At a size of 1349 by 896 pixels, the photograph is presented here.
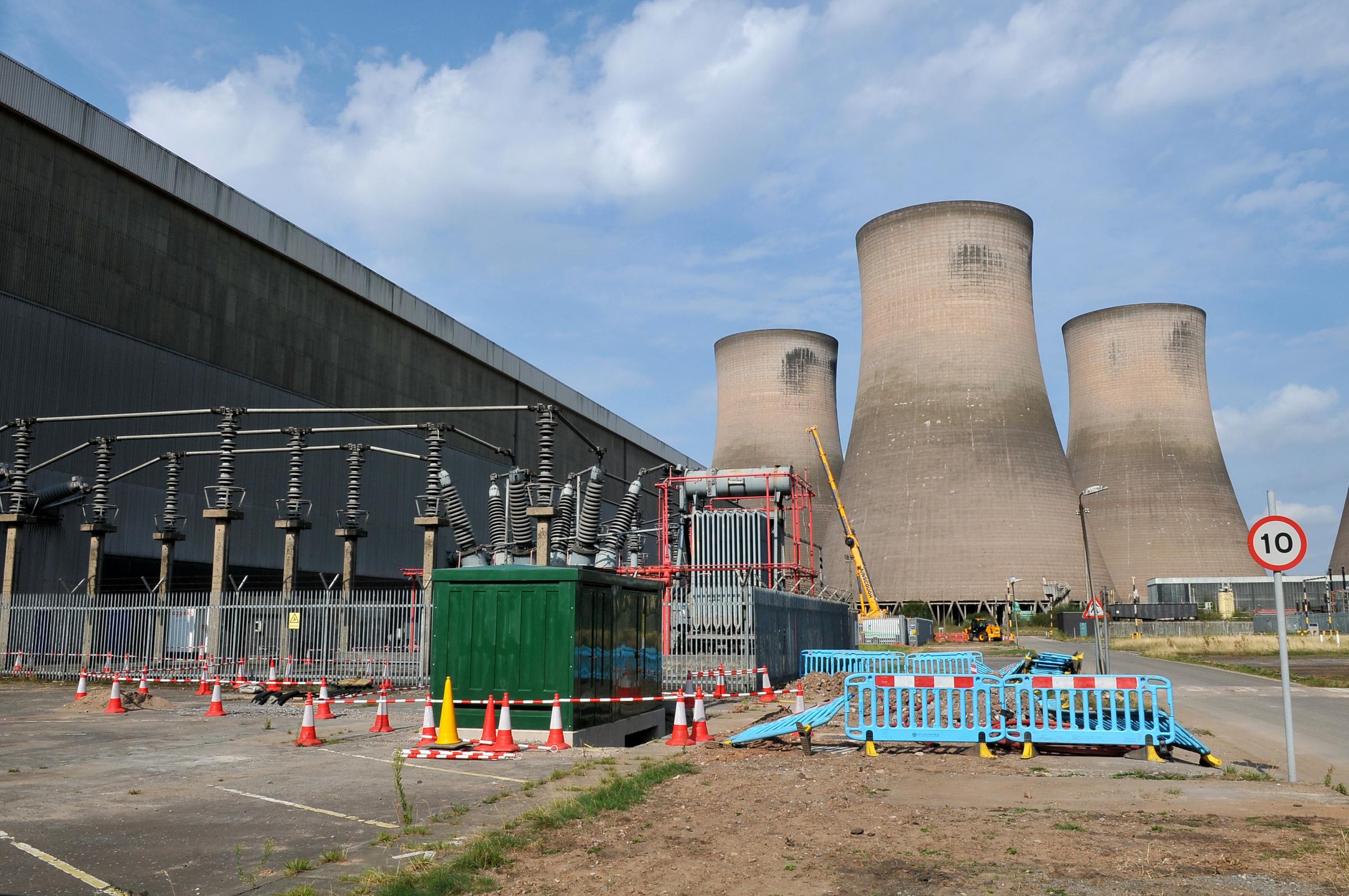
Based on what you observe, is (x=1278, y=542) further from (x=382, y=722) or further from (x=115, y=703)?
(x=115, y=703)

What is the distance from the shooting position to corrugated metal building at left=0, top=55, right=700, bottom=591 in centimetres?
2875

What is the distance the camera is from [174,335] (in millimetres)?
33281

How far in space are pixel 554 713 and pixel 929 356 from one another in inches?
1669


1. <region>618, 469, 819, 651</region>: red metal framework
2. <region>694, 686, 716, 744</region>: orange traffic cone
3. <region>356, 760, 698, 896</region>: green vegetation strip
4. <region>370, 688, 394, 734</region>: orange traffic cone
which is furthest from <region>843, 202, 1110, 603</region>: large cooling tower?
<region>356, 760, 698, 896</region>: green vegetation strip

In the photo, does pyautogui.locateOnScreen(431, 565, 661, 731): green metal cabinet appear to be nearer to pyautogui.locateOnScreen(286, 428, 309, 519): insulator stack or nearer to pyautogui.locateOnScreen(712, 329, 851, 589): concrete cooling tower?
pyautogui.locateOnScreen(286, 428, 309, 519): insulator stack

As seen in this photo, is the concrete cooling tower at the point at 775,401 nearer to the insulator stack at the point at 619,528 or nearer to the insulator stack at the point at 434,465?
the insulator stack at the point at 619,528

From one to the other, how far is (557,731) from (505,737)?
576mm

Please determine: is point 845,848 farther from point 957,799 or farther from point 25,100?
point 25,100

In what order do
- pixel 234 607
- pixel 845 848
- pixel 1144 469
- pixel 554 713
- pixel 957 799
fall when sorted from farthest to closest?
pixel 1144 469
pixel 234 607
pixel 554 713
pixel 957 799
pixel 845 848

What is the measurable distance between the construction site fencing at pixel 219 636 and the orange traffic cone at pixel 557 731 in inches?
347

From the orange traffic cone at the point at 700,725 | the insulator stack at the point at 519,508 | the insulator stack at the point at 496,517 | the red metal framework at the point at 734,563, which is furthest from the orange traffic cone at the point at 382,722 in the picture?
the insulator stack at the point at 496,517

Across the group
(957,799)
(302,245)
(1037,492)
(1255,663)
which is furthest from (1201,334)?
(957,799)

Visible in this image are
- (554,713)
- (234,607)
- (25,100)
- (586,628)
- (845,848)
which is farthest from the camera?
(25,100)

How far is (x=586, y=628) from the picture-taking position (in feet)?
38.4
